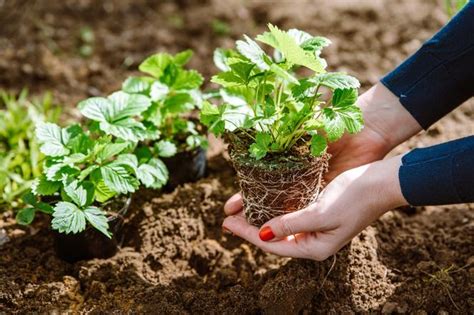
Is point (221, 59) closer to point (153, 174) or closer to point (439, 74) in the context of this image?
point (153, 174)

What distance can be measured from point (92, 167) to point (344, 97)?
2.69ft

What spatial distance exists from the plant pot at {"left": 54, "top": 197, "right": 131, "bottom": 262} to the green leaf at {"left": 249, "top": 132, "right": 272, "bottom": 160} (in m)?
0.58

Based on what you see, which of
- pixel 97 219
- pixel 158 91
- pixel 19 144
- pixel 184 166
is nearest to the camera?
pixel 97 219

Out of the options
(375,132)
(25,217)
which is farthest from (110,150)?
(375,132)

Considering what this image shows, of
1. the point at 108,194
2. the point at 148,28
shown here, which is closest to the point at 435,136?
the point at 108,194

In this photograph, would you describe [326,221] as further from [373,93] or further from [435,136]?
[435,136]

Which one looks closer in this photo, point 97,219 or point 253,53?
point 253,53

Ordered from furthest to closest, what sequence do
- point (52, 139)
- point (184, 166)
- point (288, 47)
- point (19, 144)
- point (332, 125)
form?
point (19, 144), point (184, 166), point (52, 139), point (332, 125), point (288, 47)

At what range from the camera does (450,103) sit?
6.93 ft

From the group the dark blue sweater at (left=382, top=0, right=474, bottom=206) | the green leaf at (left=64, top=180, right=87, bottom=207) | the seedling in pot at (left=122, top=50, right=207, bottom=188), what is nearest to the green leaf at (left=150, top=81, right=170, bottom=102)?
the seedling in pot at (left=122, top=50, right=207, bottom=188)

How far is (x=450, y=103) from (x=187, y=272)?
1.10 meters

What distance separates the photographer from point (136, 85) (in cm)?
223

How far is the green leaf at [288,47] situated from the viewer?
63.3 inches

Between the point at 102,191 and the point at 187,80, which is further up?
the point at 187,80
